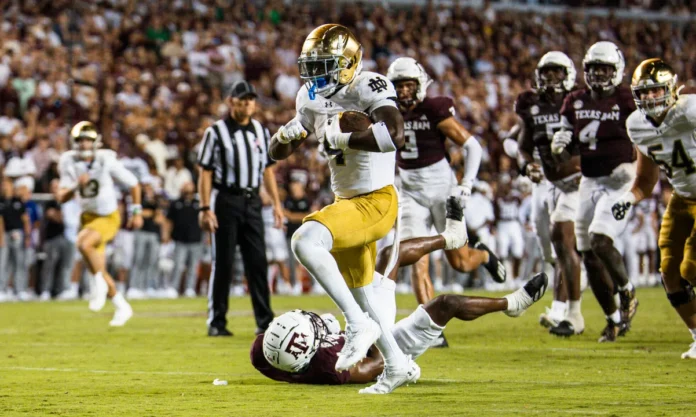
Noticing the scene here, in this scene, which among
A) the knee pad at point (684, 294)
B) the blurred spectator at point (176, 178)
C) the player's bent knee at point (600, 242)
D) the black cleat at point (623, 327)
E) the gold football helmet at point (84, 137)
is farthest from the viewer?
Result: the blurred spectator at point (176, 178)

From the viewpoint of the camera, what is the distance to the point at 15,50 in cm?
1727

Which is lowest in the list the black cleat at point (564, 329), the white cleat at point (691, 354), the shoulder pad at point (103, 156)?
the black cleat at point (564, 329)

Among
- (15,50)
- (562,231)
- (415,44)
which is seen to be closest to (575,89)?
(562,231)

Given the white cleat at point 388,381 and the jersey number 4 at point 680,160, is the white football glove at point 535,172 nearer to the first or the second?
the jersey number 4 at point 680,160

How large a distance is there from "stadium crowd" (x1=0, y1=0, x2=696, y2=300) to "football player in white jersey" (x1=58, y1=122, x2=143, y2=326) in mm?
3916

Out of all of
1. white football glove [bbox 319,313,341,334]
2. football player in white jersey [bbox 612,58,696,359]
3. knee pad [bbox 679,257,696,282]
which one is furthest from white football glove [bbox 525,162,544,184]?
white football glove [bbox 319,313,341,334]

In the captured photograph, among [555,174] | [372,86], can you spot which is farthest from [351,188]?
[555,174]

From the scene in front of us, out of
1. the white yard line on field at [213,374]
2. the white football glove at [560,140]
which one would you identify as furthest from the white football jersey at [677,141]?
the white yard line on field at [213,374]

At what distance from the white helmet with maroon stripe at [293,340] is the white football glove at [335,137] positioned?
0.97 meters

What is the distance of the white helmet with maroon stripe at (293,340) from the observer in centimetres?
593

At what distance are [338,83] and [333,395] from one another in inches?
63.3

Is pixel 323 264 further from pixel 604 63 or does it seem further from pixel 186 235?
pixel 186 235

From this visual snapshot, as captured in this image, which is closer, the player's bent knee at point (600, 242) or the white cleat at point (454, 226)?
the white cleat at point (454, 226)

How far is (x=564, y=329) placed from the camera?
30.5ft
